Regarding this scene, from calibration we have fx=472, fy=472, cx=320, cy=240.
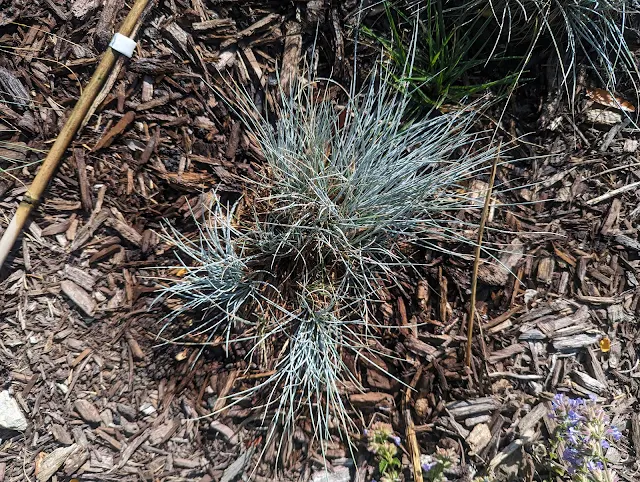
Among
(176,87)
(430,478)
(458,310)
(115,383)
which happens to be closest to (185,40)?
(176,87)

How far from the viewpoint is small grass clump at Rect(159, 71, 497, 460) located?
1813 millimetres

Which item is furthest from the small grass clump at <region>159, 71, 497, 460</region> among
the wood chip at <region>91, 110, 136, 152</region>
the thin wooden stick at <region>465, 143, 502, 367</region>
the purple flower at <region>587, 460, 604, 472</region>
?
the purple flower at <region>587, 460, 604, 472</region>

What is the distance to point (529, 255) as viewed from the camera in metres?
2.00

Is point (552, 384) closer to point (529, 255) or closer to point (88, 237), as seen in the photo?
point (529, 255)

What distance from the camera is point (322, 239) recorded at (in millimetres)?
1784

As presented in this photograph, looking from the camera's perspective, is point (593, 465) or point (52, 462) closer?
point (593, 465)

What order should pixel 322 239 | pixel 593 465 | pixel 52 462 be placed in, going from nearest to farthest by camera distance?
pixel 593 465 → pixel 322 239 → pixel 52 462

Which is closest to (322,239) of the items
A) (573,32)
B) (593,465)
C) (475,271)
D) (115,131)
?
(475,271)

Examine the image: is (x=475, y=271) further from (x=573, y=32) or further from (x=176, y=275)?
(x=176, y=275)

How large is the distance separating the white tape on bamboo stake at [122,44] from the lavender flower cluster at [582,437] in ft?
7.30

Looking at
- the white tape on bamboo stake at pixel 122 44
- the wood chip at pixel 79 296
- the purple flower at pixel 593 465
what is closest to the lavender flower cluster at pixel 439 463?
the purple flower at pixel 593 465

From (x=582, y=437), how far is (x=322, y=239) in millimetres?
1199

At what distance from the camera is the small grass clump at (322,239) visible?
1813mm

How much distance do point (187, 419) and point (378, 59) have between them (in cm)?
170
